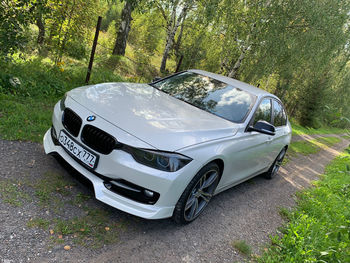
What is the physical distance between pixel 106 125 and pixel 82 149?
357 mm

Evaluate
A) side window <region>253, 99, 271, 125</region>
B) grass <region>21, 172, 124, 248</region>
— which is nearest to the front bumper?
grass <region>21, 172, 124, 248</region>

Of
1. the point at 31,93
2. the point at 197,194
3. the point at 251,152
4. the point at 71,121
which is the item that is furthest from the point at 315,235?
the point at 31,93

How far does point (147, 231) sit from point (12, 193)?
1451 millimetres

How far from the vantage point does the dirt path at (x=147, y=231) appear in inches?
93.6

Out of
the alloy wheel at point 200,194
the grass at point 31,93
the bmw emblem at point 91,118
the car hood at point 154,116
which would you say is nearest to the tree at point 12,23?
the grass at point 31,93

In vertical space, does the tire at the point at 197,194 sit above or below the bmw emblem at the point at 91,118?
below

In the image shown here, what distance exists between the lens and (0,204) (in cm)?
271

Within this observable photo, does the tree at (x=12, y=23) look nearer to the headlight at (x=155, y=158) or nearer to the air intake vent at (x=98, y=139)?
the air intake vent at (x=98, y=139)

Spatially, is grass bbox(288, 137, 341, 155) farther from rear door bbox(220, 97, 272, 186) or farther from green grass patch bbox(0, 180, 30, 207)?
green grass patch bbox(0, 180, 30, 207)

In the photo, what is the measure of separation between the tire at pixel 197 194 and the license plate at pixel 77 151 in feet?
3.15

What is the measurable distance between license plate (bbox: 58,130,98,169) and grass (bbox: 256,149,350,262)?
6.95ft

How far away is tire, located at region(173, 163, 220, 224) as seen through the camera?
2904 mm

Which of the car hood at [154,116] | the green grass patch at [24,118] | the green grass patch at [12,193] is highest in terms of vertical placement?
the car hood at [154,116]

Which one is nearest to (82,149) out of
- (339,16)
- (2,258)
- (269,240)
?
(2,258)
